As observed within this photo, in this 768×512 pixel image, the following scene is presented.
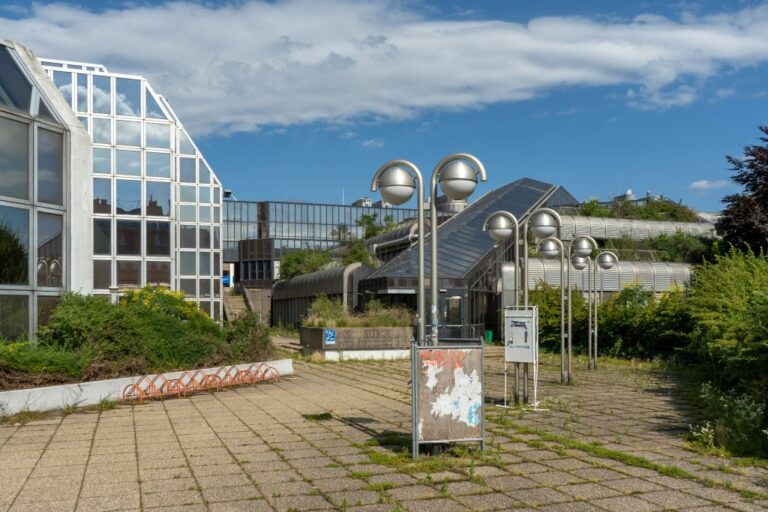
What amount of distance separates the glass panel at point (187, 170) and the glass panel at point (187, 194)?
0.23 metres

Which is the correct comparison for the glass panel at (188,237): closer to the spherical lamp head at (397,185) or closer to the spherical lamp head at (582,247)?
the spherical lamp head at (582,247)

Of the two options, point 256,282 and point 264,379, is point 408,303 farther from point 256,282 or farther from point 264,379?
point 256,282

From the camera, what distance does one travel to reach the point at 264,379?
18.6m

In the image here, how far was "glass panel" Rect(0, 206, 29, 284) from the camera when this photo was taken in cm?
1452

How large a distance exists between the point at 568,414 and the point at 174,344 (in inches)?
317

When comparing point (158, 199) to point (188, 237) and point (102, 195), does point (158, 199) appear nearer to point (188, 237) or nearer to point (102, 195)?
point (102, 195)

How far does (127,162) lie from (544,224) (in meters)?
14.0

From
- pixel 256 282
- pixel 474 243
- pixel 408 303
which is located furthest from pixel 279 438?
pixel 256 282

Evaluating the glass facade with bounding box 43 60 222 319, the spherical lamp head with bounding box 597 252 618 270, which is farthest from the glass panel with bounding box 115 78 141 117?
the spherical lamp head with bounding box 597 252 618 270

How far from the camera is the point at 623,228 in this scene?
4716 cm

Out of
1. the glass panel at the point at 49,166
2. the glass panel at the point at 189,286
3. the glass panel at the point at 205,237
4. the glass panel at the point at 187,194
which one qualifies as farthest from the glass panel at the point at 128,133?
the glass panel at the point at 49,166

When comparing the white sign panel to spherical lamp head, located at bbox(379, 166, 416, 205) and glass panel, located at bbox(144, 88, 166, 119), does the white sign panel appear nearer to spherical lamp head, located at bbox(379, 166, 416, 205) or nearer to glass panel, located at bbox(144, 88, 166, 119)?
spherical lamp head, located at bbox(379, 166, 416, 205)

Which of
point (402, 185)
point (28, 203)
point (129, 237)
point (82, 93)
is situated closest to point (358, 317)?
point (129, 237)

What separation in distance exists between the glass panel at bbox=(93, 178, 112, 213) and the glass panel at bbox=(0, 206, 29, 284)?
8.59 m
